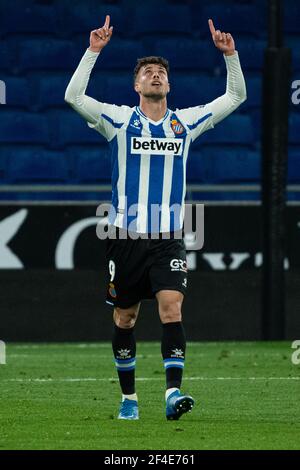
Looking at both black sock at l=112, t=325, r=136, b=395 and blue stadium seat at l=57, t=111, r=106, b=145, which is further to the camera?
blue stadium seat at l=57, t=111, r=106, b=145

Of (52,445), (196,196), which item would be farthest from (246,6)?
(52,445)

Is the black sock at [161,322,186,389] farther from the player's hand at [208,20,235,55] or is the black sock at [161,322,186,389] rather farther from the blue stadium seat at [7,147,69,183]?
the blue stadium seat at [7,147,69,183]

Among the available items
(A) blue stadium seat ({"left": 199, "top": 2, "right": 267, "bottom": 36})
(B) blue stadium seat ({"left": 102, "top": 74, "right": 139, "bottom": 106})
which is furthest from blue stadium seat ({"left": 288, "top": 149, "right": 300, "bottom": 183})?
(B) blue stadium seat ({"left": 102, "top": 74, "right": 139, "bottom": 106})

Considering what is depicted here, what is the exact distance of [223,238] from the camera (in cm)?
1232

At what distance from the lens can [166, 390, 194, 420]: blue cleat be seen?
6535mm

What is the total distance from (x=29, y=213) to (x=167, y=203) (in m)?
5.22

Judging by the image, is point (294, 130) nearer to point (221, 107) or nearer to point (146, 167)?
point (221, 107)

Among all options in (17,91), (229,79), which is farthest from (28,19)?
(229,79)

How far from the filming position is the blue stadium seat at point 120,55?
15.3m

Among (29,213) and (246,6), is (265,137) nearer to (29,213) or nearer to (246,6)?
(29,213)

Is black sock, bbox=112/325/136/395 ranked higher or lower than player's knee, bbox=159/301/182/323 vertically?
lower

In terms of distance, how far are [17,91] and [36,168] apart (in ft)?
3.42

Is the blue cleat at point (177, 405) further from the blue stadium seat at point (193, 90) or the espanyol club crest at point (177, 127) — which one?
the blue stadium seat at point (193, 90)

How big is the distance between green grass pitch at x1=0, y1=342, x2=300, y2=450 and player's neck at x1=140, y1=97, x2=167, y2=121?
5.26 feet
